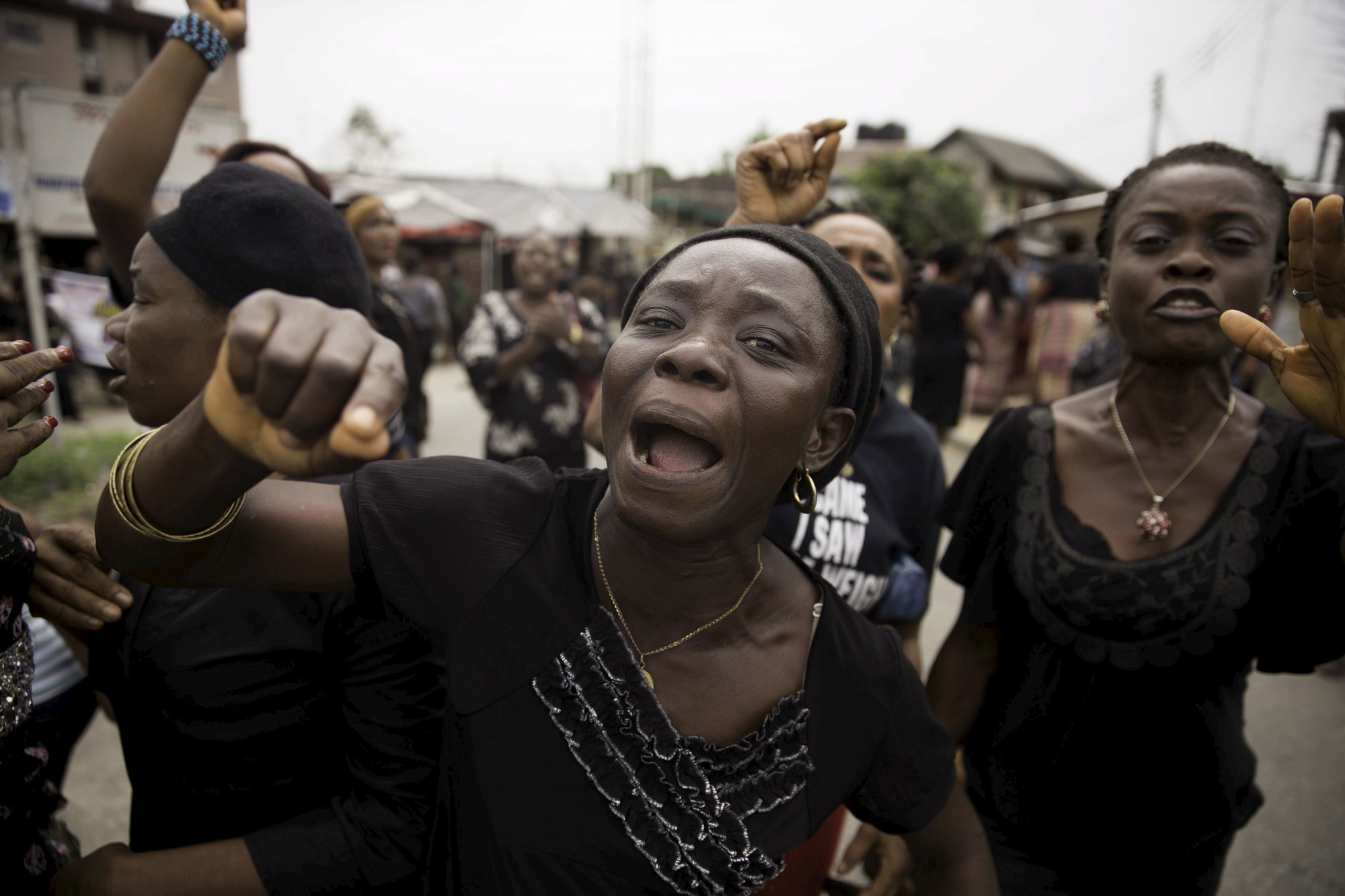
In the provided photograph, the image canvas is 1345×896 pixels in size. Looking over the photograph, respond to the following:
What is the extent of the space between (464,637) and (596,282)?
11.8 m

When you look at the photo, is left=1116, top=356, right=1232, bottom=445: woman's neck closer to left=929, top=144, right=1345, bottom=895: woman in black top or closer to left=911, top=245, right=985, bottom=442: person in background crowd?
left=929, top=144, right=1345, bottom=895: woman in black top

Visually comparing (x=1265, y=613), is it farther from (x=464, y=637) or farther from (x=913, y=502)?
(x=464, y=637)

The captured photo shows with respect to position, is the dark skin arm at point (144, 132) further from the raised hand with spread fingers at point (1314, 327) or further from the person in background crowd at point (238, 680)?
the raised hand with spread fingers at point (1314, 327)

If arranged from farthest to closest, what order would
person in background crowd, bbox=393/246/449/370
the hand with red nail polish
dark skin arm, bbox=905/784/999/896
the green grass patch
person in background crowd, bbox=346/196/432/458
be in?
person in background crowd, bbox=393/246/449/370 → the green grass patch → person in background crowd, bbox=346/196/432/458 → dark skin arm, bbox=905/784/999/896 → the hand with red nail polish

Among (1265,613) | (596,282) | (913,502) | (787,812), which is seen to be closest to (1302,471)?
(1265,613)

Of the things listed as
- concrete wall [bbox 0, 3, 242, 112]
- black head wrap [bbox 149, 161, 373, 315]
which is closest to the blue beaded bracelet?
black head wrap [bbox 149, 161, 373, 315]

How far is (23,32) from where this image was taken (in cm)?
2702

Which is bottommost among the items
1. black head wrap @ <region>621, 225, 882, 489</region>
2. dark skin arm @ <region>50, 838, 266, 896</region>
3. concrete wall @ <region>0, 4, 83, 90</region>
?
dark skin arm @ <region>50, 838, 266, 896</region>

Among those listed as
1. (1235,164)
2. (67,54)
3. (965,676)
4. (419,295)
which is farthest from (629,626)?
(67,54)

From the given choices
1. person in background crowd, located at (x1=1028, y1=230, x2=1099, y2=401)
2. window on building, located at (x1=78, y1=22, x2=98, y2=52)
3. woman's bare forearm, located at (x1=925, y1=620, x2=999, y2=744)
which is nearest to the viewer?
woman's bare forearm, located at (x1=925, y1=620, x2=999, y2=744)

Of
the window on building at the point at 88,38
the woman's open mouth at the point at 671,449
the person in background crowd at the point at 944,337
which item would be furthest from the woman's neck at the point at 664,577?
the window on building at the point at 88,38

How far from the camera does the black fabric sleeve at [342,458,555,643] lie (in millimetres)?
1229

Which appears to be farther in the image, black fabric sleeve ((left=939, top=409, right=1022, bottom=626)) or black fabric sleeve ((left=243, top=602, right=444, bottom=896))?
black fabric sleeve ((left=939, top=409, right=1022, bottom=626))

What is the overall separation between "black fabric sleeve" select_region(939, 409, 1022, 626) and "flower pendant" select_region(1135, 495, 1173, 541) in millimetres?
282
